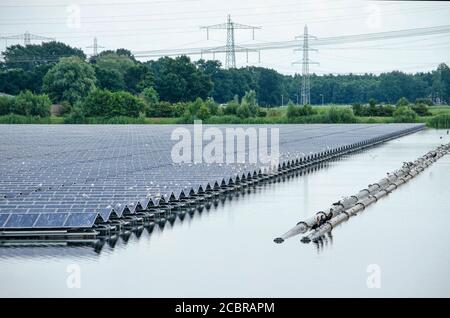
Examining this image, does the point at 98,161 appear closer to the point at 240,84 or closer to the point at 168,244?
the point at 168,244

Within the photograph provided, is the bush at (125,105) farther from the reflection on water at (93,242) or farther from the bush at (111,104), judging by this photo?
the reflection on water at (93,242)

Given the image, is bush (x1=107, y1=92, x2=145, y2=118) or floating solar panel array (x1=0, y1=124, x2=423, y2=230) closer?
floating solar panel array (x1=0, y1=124, x2=423, y2=230)

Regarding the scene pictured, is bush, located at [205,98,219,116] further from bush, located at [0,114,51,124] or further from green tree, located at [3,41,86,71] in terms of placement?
green tree, located at [3,41,86,71]

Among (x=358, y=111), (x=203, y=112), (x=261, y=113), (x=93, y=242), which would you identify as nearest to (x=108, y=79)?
(x=203, y=112)

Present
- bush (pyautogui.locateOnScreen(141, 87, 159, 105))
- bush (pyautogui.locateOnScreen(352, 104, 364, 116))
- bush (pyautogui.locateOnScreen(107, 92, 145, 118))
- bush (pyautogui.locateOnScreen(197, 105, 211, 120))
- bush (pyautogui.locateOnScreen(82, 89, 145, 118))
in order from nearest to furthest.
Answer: bush (pyautogui.locateOnScreen(197, 105, 211, 120))
bush (pyautogui.locateOnScreen(82, 89, 145, 118))
bush (pyautogui.locateOnScreen(107, 92, 145, 118))
bush (pyautogui.locateOnScreen(352, 104, 364, 116))
bush (pyautogui.locateOnScreen(141, 87, 159, 105))

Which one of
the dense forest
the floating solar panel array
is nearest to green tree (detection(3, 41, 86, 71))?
the dense forest

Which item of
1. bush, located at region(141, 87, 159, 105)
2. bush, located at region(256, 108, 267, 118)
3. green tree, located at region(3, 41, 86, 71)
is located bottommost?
bush, located at region(256, 108, 267, 118)
